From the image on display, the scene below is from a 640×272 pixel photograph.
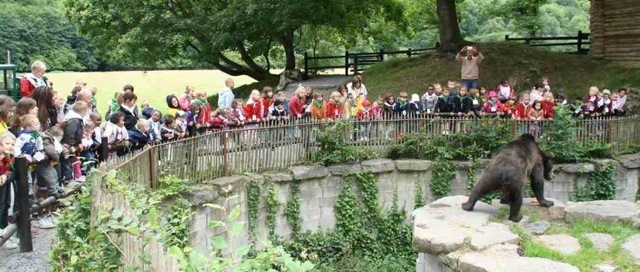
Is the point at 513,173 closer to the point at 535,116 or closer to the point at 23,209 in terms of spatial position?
the point at 535,116

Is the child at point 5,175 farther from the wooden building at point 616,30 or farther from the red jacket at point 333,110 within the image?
the wooden building at point 616,30

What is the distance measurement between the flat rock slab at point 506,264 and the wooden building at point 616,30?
13466 mm

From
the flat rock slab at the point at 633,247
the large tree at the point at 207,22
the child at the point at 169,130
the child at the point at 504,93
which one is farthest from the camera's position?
the large tree at the point at 207,22

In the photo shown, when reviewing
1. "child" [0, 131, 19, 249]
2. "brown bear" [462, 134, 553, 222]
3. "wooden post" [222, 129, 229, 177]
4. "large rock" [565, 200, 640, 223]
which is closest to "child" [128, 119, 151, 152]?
"wooden post" [222, 129, 229, 177]

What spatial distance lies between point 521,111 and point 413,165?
2.97 meters

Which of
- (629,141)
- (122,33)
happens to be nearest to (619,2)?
(629,141)

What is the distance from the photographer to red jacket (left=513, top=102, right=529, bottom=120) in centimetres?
1409

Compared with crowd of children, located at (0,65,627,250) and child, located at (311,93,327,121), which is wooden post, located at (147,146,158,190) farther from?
child, located at (311,93,327,121)

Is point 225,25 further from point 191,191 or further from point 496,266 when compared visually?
point 496,266

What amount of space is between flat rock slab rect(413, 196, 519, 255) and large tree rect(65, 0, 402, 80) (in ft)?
40.3

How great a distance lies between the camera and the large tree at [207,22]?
843 inches

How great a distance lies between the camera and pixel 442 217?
969 centimetres

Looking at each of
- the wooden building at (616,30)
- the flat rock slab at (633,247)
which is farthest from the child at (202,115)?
the wooden building at (616,30)

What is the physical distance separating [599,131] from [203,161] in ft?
28.6
